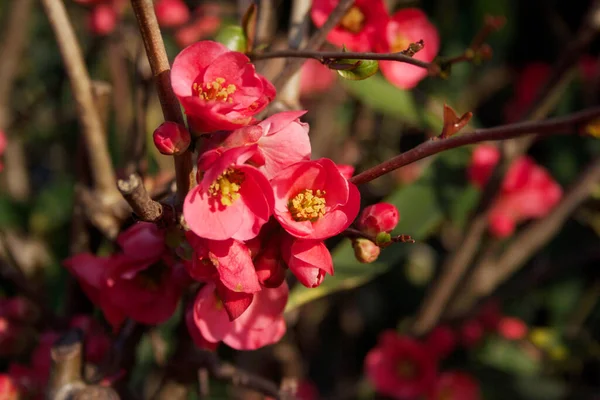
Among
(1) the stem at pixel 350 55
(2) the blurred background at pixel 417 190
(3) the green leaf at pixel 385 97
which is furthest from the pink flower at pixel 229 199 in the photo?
(3) the green leaf at pixel 385 97

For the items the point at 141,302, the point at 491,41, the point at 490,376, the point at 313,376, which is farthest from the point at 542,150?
the point at 141,302

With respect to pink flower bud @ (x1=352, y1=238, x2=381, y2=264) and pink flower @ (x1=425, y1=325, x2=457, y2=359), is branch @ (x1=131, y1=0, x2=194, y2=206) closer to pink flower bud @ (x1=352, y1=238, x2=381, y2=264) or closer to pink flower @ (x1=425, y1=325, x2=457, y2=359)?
pink flower bud @ (x1=352, y1=238, x2=381, y2=264)

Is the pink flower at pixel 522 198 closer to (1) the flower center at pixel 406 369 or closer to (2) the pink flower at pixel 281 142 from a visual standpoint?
(1) the flower center at pixel 406 369

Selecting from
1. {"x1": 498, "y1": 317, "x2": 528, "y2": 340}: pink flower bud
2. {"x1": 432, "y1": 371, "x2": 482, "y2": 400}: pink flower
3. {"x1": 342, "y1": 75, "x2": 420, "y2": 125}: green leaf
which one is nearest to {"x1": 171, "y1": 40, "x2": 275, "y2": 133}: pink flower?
{"x1": 342, "y1": 75, "x2": 420, "y2": 125}: green leaf

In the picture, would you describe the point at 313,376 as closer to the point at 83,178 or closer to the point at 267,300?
the point at 83,178

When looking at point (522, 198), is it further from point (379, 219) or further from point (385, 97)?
point (379, 219)

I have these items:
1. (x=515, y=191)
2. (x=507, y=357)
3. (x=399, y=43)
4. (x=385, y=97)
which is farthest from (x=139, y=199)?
(x=507, y=357)
